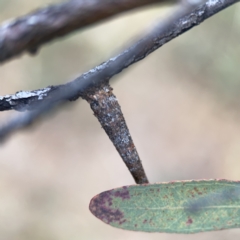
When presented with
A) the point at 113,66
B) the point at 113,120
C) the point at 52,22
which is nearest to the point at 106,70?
the point at 113,66

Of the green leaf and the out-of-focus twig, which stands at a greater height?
the out-of-focus twig

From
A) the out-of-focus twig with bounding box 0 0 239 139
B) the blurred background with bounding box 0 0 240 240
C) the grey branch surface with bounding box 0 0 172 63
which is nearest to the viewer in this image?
the out-of-focus twig with bounding box 0 0 239 139

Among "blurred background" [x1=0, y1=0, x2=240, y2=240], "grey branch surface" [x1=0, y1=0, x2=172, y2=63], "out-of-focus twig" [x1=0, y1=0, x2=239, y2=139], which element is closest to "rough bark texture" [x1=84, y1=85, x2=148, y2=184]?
"out-of-focus twig" [x1=0, y1=0, x2=239, y2=139]

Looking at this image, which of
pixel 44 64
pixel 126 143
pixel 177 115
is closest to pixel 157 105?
pixel 177 115

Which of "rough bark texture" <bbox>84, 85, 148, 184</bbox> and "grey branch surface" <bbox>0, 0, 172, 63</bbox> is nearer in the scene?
"rough bark texture" <bbox>84, 85, 148, 184</bbox>

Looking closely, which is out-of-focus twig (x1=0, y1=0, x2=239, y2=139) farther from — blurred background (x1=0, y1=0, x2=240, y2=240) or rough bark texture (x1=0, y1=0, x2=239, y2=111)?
blurred background (x1=0, y1=0, x2=240, y2=240)


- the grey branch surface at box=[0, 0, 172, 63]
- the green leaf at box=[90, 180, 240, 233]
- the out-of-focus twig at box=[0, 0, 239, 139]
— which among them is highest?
the grey branch surface at box=[0, 0, 172, 63]

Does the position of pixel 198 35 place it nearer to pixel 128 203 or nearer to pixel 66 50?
pixel 66 50
